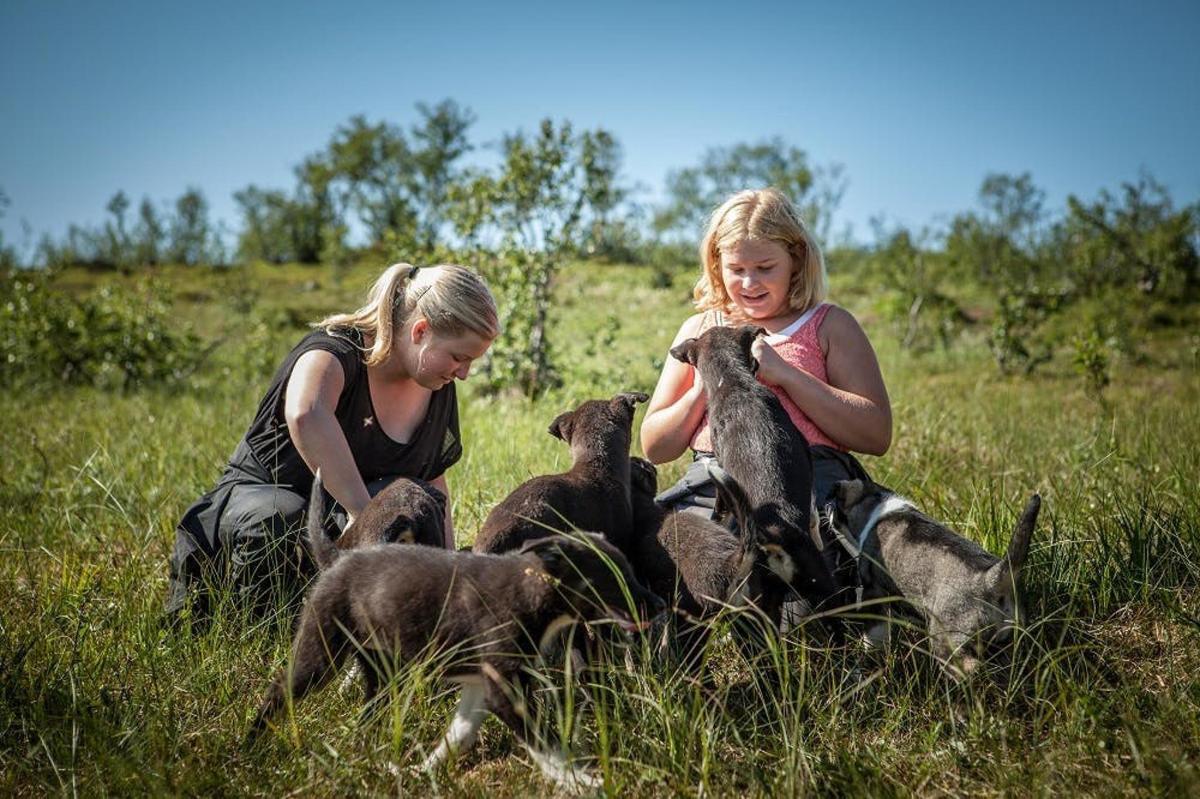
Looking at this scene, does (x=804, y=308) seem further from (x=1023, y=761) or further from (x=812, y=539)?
(x=1023, y=761)

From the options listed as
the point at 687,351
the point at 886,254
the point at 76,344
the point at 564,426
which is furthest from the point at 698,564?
the point at 886,254

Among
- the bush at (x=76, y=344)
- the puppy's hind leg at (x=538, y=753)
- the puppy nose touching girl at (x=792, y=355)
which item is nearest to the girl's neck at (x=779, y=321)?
the puppy nose touching girl at (x=792, y=355)

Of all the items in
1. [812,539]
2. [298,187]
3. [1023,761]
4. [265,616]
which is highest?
[298,187]

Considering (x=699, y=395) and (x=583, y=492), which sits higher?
(x=699, y=395)

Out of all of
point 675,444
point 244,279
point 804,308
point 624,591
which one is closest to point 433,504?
point 624,591

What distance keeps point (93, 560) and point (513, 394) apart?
17.5 feet

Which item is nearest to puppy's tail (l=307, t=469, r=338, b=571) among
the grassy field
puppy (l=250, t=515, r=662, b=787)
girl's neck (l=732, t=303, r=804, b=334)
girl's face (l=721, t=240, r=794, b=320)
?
puppy (l=250, t=515, r=662, b=787)

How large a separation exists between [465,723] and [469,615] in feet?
1.39

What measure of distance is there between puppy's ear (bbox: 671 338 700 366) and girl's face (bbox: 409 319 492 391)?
1081 millimetres

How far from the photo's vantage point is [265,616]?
3.66 meters

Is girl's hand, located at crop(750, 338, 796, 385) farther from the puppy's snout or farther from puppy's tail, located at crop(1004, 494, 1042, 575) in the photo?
the puppy's snout

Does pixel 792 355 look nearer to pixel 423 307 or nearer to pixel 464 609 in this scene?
pixel 423 307

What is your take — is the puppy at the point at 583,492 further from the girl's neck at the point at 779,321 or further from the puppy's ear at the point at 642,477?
the girl's neck at the point at 779,321

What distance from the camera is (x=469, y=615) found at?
2.68 m
